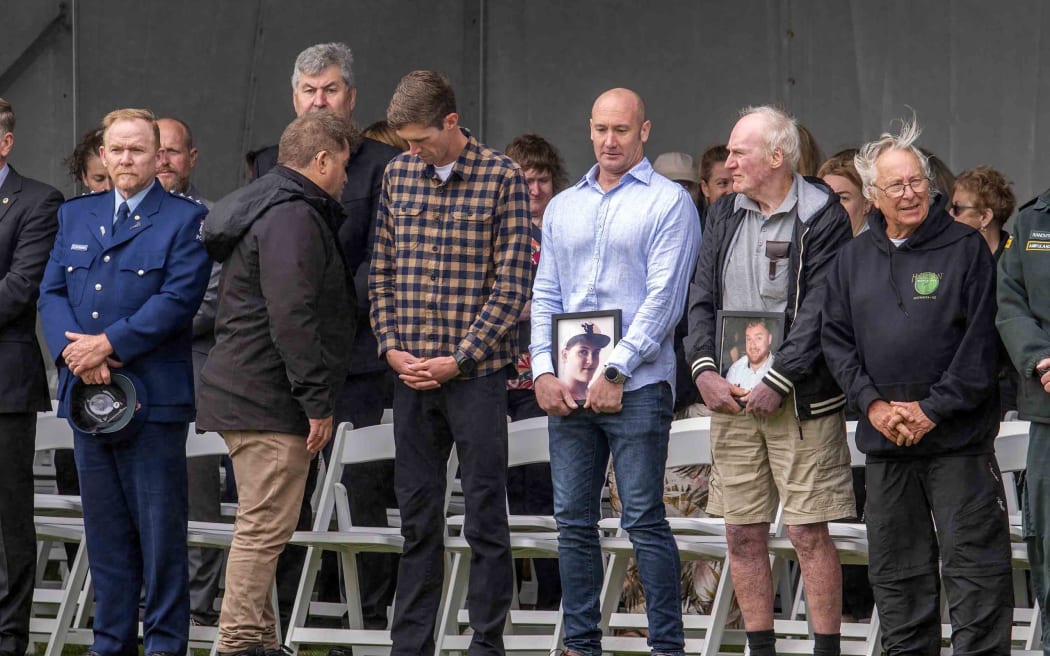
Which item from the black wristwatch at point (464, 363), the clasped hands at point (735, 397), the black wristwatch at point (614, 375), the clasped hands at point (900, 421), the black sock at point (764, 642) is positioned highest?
the black wristwatch at point (464, 363)

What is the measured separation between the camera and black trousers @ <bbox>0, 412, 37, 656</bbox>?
19.8 feet

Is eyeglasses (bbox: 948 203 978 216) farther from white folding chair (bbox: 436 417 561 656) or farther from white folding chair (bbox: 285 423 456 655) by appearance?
white folding chair (bbox: 285 423 456 655)

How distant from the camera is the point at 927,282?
17.5 ft

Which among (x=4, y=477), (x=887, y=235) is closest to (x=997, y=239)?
(x=887, y=235)

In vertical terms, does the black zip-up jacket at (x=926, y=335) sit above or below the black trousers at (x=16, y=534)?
above

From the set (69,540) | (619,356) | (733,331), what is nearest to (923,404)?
(733,331)

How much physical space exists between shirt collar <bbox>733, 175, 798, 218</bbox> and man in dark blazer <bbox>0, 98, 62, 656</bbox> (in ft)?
7.90

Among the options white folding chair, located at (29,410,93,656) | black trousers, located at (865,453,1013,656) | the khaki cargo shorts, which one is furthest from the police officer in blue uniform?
black trousers, located at (865,453,1013,656)

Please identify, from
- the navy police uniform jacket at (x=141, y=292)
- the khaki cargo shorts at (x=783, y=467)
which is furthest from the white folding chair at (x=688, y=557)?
the navy police uniform jacket at (x=141, y=292)

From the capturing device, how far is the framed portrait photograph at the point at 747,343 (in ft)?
18.4

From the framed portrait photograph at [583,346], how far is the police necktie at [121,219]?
1510mm

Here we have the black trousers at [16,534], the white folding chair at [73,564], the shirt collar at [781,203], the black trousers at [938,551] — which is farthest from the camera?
the white folding chair at [73,564]

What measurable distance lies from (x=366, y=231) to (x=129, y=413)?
108 centimetres

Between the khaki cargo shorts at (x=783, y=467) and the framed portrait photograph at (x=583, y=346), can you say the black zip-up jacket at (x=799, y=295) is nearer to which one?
the khaki cargo shorts at (x=783, y=467)
